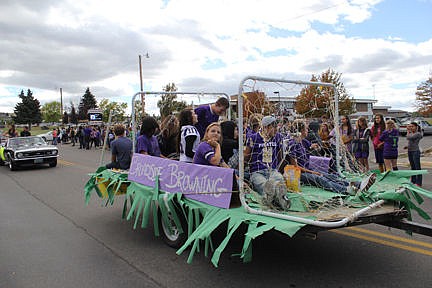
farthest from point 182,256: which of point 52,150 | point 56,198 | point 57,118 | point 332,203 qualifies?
point 57,118

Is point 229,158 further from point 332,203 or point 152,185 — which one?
point 332,203

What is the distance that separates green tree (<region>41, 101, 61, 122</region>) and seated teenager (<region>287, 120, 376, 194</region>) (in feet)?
373

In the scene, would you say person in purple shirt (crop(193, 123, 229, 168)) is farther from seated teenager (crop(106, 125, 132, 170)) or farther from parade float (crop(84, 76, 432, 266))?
seated teenager (crop(106, 125, 132, 170))

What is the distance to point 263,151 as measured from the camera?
474 centimetres

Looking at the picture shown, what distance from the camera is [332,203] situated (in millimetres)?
4098

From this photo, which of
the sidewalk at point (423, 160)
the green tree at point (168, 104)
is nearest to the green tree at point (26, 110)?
the sidewalk at point (423, 160)

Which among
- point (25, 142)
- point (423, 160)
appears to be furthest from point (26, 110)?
point (423, 160)

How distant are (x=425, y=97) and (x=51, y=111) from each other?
329 feet

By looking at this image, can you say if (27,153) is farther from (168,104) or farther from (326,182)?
(326,182)

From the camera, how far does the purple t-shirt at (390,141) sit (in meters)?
8.95

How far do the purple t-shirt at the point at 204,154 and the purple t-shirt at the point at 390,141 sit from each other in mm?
6234

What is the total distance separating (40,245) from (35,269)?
93cm

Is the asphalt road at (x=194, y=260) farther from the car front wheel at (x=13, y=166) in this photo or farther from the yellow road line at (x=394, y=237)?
the car front wheel at (x=13, y=166)

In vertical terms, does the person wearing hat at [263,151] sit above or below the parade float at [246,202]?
above
